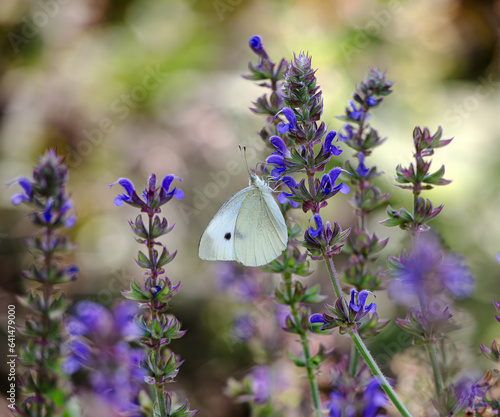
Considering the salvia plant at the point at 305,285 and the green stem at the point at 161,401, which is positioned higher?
the salvia plant at the point at 305,285

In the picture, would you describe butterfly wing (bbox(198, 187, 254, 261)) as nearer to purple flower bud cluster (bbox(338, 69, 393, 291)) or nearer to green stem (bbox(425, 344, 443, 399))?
purple flower bud cluster (bbox(338, 69, 393, 291))

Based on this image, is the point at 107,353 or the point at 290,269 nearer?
the point at 290,269

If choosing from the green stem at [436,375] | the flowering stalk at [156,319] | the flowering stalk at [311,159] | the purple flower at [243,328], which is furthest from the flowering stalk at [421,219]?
the purple flower at [243,328]

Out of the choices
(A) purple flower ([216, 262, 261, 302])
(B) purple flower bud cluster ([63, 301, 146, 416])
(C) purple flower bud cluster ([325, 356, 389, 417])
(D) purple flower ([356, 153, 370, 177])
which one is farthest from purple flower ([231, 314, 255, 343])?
(D) purple flower ([356, 153, 370, 177])

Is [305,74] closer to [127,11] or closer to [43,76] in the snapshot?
[43,76]

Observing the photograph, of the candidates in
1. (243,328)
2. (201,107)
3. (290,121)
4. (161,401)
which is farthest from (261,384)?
(201,107)

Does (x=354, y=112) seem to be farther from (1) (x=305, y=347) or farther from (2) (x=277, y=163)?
(1) (x=305, y=347)

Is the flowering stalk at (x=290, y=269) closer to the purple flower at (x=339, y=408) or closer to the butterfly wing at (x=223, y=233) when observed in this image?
the purple flower at (x=339, y=408)
